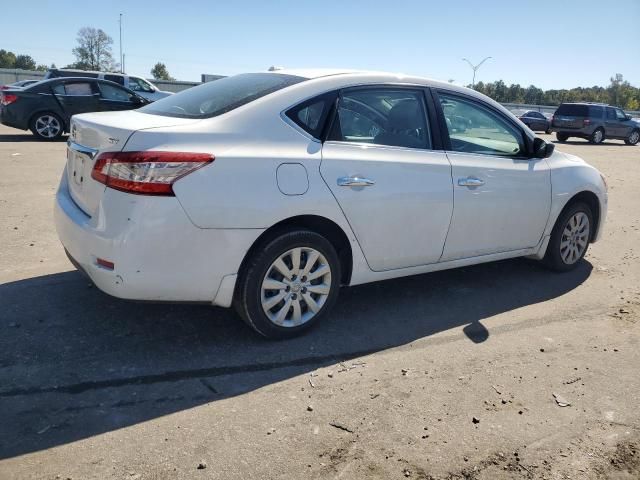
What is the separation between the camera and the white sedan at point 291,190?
3.23 meters

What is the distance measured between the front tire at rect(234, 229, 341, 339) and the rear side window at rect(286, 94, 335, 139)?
0.68 m

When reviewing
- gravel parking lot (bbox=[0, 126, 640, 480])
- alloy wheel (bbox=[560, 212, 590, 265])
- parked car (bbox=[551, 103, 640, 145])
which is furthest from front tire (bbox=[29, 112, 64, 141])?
parked car (bbox=[551, 103, 640, 145])

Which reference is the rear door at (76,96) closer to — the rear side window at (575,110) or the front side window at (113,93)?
the front side window at (113,93)

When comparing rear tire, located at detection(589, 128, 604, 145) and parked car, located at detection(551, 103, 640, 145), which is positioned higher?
parked car, located at detection(551, 103, 640, 145)

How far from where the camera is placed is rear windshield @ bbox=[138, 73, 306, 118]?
3.74 metres

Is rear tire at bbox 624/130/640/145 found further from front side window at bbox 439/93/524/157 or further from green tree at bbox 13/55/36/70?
green tree at bbox 13/55/36/70

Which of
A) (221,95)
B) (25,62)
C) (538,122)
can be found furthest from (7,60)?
(221,95)

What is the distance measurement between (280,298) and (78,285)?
1791mm

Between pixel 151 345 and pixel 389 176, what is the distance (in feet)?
6.24

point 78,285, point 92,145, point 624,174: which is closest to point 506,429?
point 92,145

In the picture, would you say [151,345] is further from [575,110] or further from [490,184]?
[575,110]

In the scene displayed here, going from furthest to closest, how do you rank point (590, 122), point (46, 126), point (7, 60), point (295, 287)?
point (7, 60)
point (590, 122)
point (46, 126)
point (295, 287)

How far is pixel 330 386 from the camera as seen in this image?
3.33 m

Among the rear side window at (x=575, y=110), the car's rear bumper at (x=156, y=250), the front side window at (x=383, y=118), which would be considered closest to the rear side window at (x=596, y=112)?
the rear side window at (x=575, y=110)
